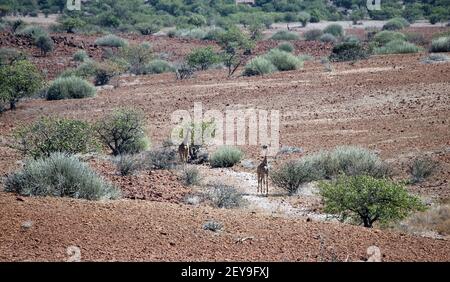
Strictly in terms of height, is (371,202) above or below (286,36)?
above

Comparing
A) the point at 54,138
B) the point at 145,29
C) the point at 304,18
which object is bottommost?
the point at 145,29

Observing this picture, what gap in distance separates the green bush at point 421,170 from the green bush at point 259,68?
57.6ft

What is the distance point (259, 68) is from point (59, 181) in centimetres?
2195

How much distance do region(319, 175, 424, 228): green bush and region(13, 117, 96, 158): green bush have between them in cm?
697

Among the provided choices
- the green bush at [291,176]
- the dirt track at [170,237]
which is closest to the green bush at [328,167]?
the green bush at [291,176]

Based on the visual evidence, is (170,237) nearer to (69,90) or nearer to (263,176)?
(263,176)

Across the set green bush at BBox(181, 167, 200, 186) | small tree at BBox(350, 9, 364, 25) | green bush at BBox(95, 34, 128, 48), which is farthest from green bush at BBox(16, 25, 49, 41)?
small tree at BBox(350, 9, 364, 25)

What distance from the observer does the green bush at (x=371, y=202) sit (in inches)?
400

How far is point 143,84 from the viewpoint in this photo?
98.8 ft

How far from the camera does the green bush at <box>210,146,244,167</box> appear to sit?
1628 cm

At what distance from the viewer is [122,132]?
1688 cm

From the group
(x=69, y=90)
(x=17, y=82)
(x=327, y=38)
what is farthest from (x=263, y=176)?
(x=327, y=38)

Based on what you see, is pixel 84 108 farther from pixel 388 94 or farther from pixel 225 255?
pixel 225 255
